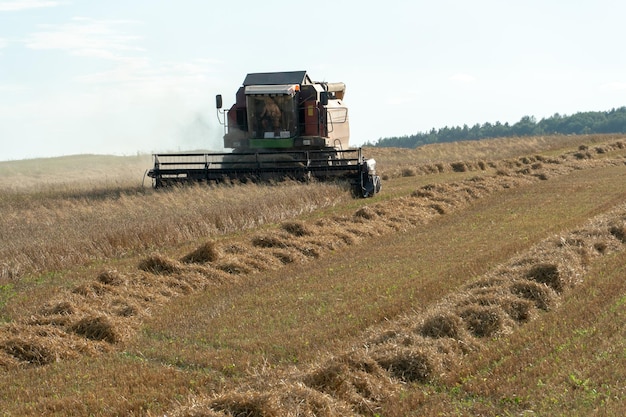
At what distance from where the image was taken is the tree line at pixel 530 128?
129913mm

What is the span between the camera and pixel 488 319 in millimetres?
8094

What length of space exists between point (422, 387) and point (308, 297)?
11.5 ft

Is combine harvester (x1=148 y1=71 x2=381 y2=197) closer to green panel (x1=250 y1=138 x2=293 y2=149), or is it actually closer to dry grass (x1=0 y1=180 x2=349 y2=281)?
green panel (x1=250 y1=138 x2=293 y2=149)

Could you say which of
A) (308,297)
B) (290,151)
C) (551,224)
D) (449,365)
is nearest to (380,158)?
(290,151)

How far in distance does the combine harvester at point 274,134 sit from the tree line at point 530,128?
105 metres

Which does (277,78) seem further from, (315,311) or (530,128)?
(530,128)

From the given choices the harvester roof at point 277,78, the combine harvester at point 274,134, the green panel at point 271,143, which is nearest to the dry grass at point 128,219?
the combine harvester at point 274,134

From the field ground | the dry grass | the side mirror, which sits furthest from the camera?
the side mirror

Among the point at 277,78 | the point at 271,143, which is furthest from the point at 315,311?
the point at 277,78

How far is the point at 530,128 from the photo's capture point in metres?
139

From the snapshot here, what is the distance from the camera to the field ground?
6.43 meters

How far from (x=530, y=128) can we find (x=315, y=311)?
135 metres

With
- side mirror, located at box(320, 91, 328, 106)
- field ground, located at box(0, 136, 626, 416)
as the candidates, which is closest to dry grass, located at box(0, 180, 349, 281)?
field ground, located at box(0, 136, 626, 416)

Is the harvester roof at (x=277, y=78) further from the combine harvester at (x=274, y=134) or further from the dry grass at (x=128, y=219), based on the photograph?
the dry grass at (x=128, y=219)
